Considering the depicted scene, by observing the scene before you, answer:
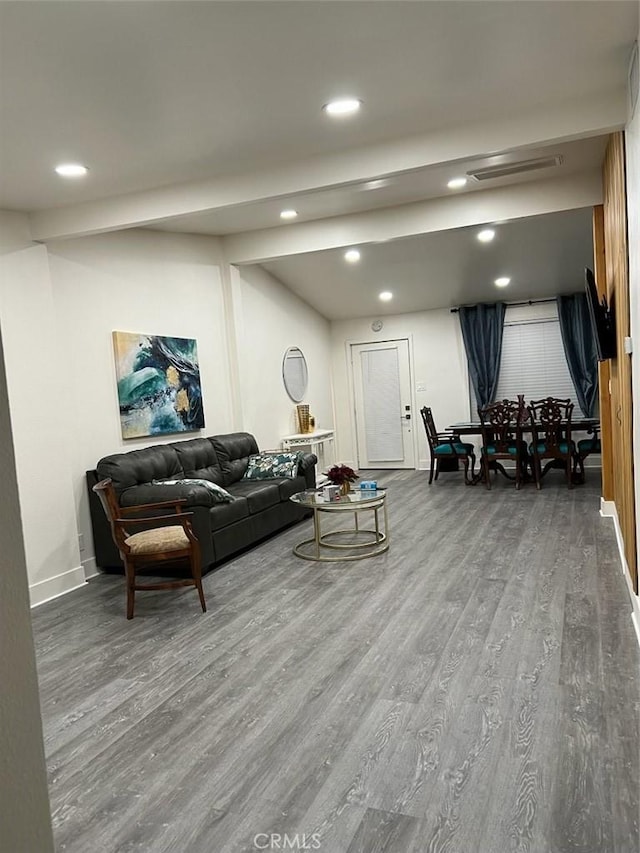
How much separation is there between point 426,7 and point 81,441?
3748 mm

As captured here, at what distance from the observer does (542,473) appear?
741 cm

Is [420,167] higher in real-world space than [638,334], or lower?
higher

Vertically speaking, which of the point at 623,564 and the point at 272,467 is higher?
the point at 272,467

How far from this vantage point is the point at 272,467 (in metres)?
6.06

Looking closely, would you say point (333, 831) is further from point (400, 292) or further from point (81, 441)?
point (400, 292)

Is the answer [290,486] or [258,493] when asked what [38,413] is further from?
[290,486]

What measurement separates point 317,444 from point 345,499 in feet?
11.7

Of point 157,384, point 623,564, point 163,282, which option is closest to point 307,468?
point 157,384

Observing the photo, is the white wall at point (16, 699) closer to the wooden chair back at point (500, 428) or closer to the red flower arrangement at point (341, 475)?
the red flower arrangement at point (341, 475)

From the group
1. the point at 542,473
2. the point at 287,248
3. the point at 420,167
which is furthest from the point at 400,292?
the point at 420,167

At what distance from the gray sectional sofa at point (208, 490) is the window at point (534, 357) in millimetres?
3924

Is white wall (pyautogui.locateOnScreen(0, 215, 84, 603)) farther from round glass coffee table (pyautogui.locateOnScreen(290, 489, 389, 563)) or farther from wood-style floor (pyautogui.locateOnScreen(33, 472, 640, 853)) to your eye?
round glass coffee table (pyautogui.locateOnScreen(290, 489, 389, 563))

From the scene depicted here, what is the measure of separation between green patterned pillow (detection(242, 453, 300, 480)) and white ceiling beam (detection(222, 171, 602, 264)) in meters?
2.10

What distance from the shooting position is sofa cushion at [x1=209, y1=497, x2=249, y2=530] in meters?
4.56
